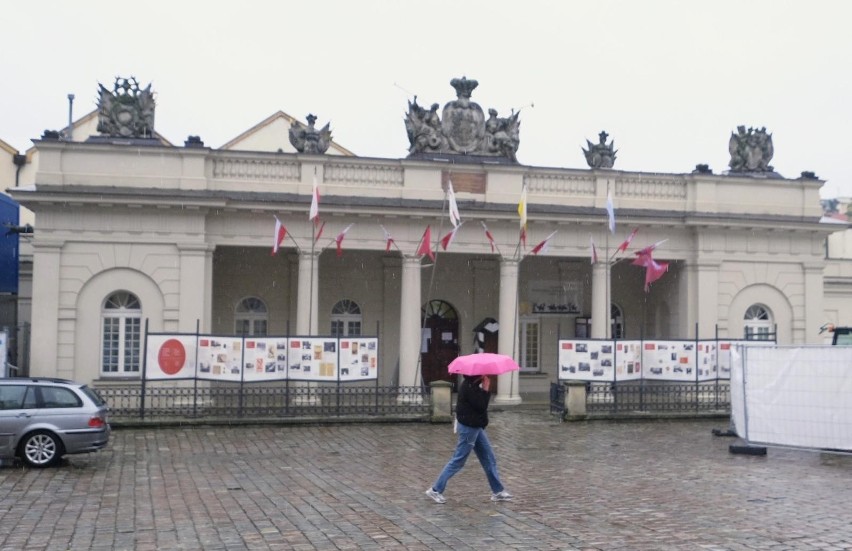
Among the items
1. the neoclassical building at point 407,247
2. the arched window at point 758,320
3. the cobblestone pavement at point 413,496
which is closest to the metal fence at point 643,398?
the neoclassical building at point 407,247

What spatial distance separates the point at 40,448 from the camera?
16.1 metres

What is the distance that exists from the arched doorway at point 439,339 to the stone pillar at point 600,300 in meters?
5.53

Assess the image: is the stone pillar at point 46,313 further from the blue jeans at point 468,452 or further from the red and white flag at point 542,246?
the blue jeans at point 468,452

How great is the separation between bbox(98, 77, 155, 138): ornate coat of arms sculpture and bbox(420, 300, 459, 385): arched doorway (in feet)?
36.9

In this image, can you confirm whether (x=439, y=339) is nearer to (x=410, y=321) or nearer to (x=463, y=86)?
(x=410, y=321)

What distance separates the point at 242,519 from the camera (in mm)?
11820

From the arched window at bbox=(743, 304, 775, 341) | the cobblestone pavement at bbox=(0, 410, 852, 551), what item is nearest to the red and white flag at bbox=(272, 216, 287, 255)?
the cobblestone pavement at bbox=(0, 410, 852, 551)

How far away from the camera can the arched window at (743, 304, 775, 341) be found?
30984 millimetres

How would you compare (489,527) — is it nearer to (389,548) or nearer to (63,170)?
(389,548)

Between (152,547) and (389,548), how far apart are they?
2519 millimetres

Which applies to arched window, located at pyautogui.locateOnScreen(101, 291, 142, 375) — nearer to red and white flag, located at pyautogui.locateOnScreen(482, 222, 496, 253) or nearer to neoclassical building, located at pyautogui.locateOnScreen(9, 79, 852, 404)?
neoclassical building, located at pyautogui.locateOnScreen(9, 79, 852, 404)

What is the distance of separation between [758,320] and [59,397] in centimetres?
2240

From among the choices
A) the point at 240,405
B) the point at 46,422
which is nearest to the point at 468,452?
the point at 46,422

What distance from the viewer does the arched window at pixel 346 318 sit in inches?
1270
